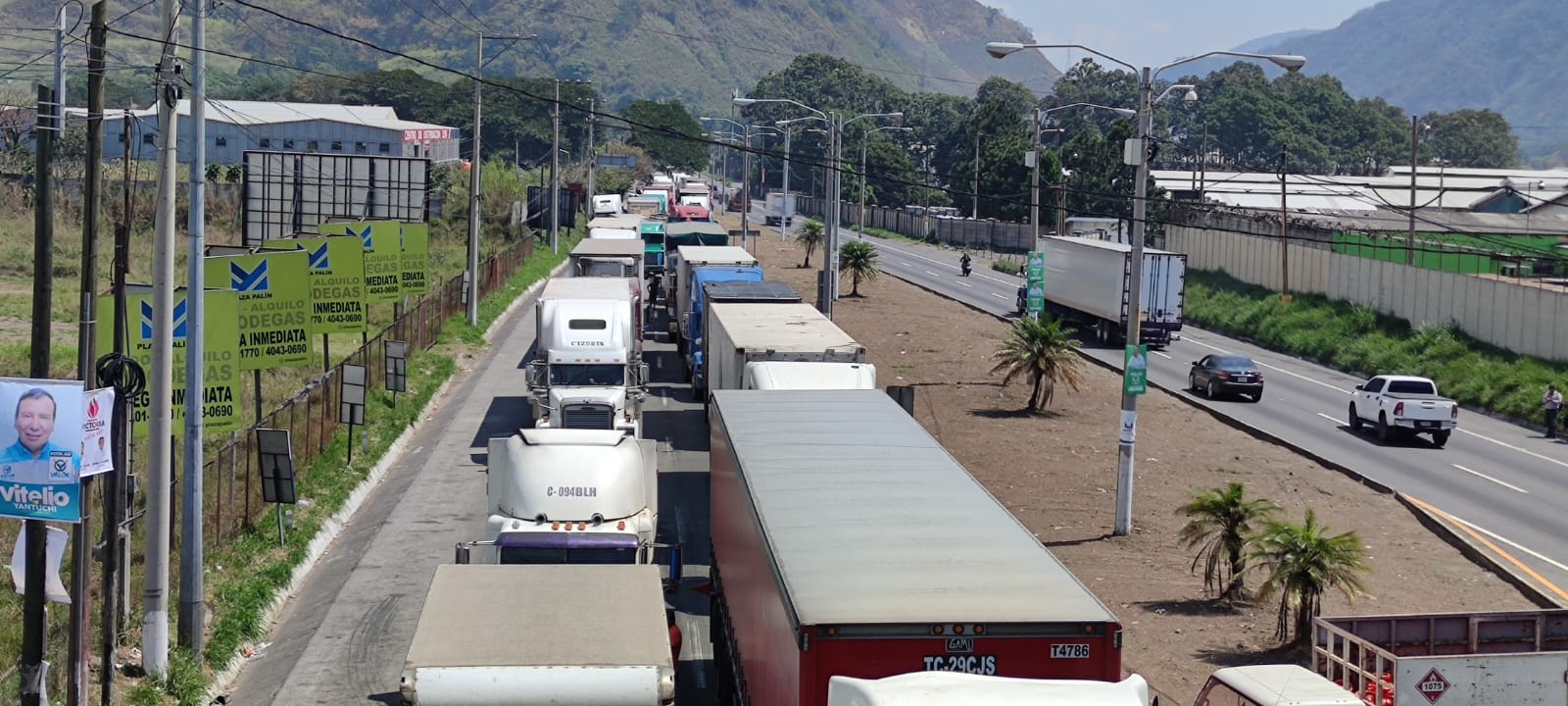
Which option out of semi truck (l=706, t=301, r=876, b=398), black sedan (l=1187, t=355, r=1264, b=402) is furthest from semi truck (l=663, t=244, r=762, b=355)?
black sedan (l=1187, t=355, r=1264, b=402)

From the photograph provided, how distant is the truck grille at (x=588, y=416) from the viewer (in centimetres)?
3067

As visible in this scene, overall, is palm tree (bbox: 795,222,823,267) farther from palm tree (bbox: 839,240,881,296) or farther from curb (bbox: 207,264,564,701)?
curb (bbox: 207,264,564,701)

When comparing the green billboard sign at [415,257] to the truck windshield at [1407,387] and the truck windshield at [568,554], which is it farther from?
the truck windshield at [1407,387]

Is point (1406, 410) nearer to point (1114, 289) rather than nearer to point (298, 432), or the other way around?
point (1114, 289)

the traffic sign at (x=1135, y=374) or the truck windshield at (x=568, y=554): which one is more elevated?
the traffic sign at (x=1135, y=374)

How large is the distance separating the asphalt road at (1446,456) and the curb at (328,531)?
15.6 m

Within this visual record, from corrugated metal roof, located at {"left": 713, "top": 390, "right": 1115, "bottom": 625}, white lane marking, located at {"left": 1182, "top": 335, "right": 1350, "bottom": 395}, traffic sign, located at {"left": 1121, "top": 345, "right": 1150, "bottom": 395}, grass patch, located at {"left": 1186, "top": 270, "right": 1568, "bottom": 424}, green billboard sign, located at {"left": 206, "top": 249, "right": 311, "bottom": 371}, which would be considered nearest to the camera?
corrugated metal roof, located at {"left": 713, "top": 390, "right": 1115, "bottom": 625}

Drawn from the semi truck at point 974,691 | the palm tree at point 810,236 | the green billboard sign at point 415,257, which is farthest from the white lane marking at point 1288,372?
the semi truck at point 974,691

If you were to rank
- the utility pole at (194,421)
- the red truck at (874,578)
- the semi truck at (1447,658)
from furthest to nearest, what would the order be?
the utility pole at (194,421) → the semi truck at (1447,658) → the red truck at (874,578)

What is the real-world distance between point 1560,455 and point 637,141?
6363 inches

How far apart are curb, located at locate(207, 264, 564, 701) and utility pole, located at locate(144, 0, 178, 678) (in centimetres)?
87

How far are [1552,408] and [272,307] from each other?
113ft

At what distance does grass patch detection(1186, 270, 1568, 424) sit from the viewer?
166 ft

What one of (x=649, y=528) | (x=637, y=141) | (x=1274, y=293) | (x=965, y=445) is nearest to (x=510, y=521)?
(x=649, y=528)
